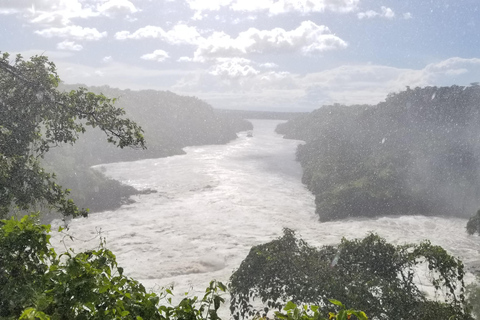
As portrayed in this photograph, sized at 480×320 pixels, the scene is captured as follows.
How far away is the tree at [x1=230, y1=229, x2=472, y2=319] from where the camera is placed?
13.8 metres

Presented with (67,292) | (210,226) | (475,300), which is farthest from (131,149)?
(67,292)

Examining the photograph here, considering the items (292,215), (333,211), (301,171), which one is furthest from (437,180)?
(301,171)

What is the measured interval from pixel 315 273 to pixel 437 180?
185 ft

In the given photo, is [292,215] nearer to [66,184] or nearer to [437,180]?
[437,180]

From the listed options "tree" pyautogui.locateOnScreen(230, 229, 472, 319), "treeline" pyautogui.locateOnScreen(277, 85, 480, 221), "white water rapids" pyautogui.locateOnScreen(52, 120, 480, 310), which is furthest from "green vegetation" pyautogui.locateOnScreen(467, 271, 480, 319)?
"treeline" pyautogui.locateOnScreen(277, 85, 480, 221)

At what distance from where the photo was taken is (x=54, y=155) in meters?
66.8

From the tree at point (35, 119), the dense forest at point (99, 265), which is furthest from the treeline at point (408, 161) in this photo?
the tree at point (35, 119)

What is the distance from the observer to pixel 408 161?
68562 millimetres

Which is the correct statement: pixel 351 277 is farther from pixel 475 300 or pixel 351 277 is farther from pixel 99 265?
pixel 99 265

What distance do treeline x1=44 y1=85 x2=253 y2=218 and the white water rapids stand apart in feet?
18.8

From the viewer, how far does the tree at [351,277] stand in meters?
13.8

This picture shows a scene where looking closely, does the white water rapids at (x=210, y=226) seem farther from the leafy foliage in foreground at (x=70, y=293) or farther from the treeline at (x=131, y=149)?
the leafy foliage in foreground at (x=70, y=293)

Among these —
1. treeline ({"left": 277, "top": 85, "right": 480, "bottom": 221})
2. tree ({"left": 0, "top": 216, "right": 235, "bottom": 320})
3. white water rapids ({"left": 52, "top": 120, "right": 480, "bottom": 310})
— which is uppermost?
tree ({"left": 0, "top": 216, "right": 235, "bottom": 320})

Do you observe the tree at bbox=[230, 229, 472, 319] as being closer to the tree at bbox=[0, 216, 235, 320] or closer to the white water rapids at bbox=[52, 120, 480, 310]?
the tree at bbox=[0, 216, 235, 320]
